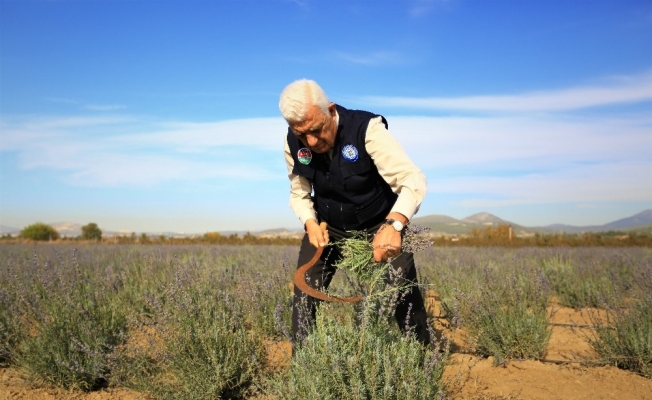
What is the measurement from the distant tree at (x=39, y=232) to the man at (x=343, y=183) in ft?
115

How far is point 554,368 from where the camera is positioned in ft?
11.3

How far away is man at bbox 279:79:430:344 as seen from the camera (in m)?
2.33

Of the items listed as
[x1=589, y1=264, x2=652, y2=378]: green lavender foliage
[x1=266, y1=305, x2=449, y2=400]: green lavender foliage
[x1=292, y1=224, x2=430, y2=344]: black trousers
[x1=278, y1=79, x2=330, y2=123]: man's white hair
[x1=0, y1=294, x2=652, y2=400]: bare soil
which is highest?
[x1=278, y1=79, x2=330, y2=123]: man's white hair

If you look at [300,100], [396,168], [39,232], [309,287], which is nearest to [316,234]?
[309,287]

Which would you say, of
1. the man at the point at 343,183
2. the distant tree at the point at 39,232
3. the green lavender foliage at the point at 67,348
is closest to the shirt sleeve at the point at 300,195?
the man at the point at 343,183

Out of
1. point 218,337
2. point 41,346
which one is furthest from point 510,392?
point 41,346

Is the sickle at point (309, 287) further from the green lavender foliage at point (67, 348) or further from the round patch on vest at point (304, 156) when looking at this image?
the green lavender foliage at point (67, 348)

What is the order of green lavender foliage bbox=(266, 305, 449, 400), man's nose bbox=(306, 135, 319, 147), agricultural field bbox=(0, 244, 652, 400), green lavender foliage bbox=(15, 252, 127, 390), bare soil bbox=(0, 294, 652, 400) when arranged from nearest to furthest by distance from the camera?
green lavender foliage bbox=(266, 305, 449, 400), agricultural field bbox=(0, 244, 652, 400), man's nose bbox=(306, 135, 319, 147), bare soil bbox=(0, 294, 652, 400), green lavender foliage bbox=(15, 252, 127, 390)

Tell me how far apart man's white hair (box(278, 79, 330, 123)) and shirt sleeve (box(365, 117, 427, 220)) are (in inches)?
11.0

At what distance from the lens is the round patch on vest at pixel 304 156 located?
8.66 ft

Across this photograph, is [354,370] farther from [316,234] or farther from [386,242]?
[316,234]

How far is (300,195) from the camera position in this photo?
2846mm

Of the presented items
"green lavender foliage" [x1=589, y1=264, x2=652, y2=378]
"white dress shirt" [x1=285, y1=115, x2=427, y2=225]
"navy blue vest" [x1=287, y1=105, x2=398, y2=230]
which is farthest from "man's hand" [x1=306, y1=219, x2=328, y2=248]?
"green lavender foliage" [x1=589, y1=264, x2=652, y2=378]

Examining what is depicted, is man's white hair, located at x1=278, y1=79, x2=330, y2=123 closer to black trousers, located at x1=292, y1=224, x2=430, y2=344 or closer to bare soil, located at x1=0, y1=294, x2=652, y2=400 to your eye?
black trousers, located at x1=292, y1=224, x2=430, y2=344
